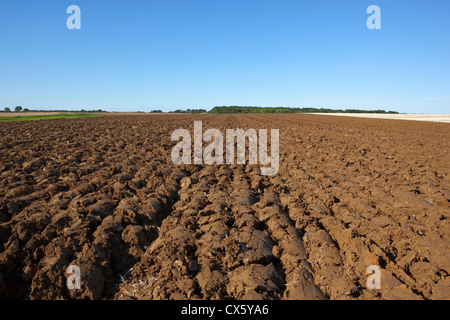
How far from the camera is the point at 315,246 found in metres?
3.24

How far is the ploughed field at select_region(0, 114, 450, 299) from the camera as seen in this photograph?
8.46ft

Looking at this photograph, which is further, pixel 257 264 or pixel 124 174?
pixel 124 174

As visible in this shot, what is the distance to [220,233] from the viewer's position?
3.49 metres

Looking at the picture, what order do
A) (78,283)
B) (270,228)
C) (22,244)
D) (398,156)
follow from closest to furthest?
(78,283), (22,244), (270,228), (398,156)

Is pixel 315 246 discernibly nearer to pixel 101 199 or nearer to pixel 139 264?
pixel 139 264

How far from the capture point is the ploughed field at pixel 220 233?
8.46ft

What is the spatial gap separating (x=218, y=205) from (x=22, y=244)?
2543mm
